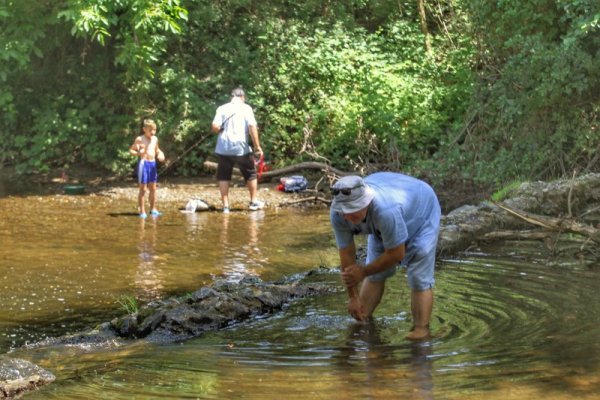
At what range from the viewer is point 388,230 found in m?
6.59

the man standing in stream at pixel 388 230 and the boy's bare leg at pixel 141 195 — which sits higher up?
the man standing in stream at pixel 388 230

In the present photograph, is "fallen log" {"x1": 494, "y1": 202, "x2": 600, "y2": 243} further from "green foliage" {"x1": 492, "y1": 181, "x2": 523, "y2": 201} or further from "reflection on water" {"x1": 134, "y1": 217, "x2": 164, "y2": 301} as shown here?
"reflection on water" {"x1": 134, "y1": 217, "x2": 164, "y2": 301}

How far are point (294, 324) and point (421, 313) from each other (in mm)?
1182

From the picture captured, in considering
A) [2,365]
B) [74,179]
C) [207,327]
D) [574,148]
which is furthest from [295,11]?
[2,365]

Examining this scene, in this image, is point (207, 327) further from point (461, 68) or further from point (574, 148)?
point (461, 68)

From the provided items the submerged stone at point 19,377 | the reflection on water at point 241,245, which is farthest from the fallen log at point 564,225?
the submerged stone at point 19,377

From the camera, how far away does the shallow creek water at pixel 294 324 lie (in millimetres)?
6012

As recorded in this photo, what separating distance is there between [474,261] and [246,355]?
4.40m

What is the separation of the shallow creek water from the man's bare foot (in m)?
0.11

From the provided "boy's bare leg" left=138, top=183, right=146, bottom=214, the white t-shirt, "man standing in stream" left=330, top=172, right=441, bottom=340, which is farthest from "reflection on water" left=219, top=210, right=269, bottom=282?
"man standing in stream" left=330, top=172, right=441, bottom=340

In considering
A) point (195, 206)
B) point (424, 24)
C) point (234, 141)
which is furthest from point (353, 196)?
point (424, 24)

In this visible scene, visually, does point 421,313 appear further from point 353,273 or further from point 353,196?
point 353,196

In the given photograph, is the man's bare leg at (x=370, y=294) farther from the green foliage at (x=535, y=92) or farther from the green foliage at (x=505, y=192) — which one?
the green foliage at (x=535, y=92)

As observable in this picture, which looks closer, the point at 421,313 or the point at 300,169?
the point at 421,313
